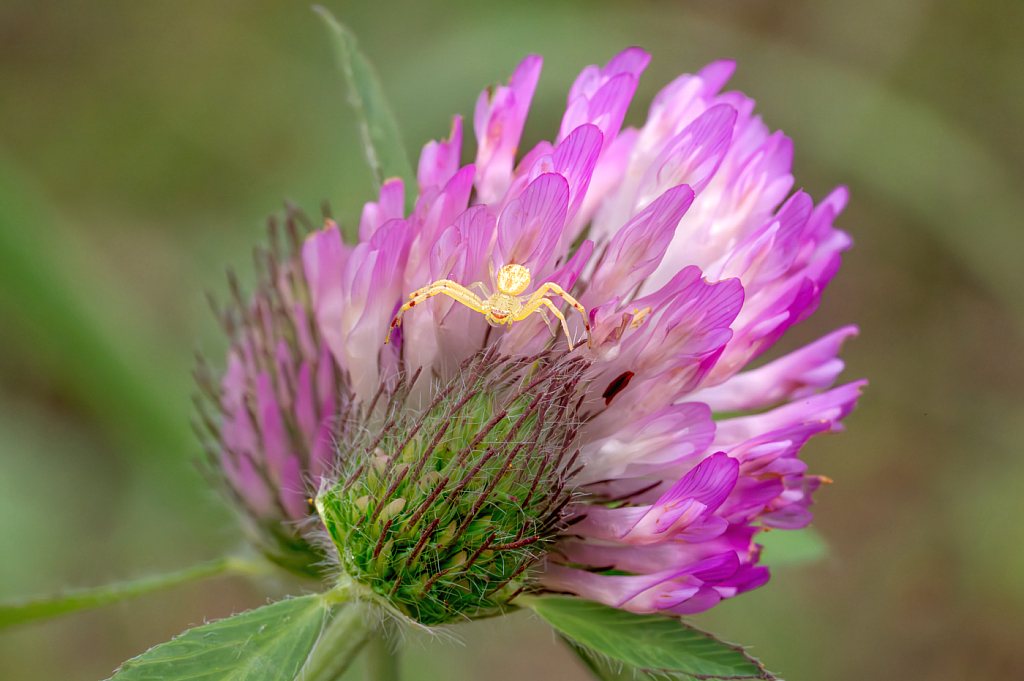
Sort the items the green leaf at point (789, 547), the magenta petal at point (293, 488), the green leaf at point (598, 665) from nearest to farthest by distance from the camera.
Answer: the green leaf at point (598, 665) → the magenta petal at point (293, 488) → the green leaf at point (789, 547)

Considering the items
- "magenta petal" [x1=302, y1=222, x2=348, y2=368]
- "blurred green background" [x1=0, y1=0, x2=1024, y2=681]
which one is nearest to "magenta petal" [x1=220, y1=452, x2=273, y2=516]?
"magenta petal" [x1=302, y1=222, x2=348, y2=368]

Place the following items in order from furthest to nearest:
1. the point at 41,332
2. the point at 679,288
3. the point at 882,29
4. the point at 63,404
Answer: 1. the point at 882,29
2. the point at 63,404
3. the point at 41,332
4. the point at 679,288

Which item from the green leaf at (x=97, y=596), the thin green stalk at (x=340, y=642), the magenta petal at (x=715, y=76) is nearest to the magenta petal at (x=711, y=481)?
the thin green stalk at (x=340, y=642)

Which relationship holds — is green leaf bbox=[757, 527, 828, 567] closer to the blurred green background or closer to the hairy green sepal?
the hairy green sepal

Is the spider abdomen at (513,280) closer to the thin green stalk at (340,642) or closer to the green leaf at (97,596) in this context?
the thin green stalk at (340,642)

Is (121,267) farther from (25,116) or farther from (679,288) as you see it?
(679,288)

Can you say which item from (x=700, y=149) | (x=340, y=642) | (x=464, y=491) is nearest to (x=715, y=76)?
(x=700, y=149)

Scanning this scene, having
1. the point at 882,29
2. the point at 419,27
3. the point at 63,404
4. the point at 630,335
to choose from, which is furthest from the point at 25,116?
the point at 882,29
